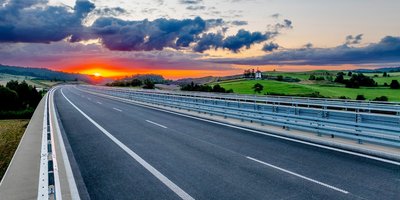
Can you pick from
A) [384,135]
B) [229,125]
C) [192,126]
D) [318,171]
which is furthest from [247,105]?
[318,171]

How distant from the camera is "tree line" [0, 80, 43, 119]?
7062 centimetres

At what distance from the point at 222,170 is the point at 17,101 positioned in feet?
302

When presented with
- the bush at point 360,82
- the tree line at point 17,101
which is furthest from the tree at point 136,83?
the bush at point 360,82

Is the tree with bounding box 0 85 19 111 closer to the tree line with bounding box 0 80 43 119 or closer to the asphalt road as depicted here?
the tree line with bounding box 0 80 43 119

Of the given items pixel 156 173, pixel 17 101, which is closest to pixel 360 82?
pixel 17 101

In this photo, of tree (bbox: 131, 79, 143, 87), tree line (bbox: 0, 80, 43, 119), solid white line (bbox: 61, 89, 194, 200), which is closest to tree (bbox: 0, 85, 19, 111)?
tree line (bbox: 0, 80, 43, 119)

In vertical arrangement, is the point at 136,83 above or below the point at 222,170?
below

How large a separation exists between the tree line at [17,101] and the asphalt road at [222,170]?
64.4 m

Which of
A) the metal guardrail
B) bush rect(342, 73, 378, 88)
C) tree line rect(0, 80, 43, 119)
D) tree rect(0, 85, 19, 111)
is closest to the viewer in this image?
the metal guardrail

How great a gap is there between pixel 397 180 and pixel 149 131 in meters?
11.3

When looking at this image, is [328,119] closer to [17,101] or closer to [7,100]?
[7,100]

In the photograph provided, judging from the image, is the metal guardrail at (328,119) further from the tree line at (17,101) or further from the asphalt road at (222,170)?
the tree line at (17,101)

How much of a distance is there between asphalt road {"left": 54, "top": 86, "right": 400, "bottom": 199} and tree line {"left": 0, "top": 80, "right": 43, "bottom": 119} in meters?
64.4

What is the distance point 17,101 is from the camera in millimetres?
86625
